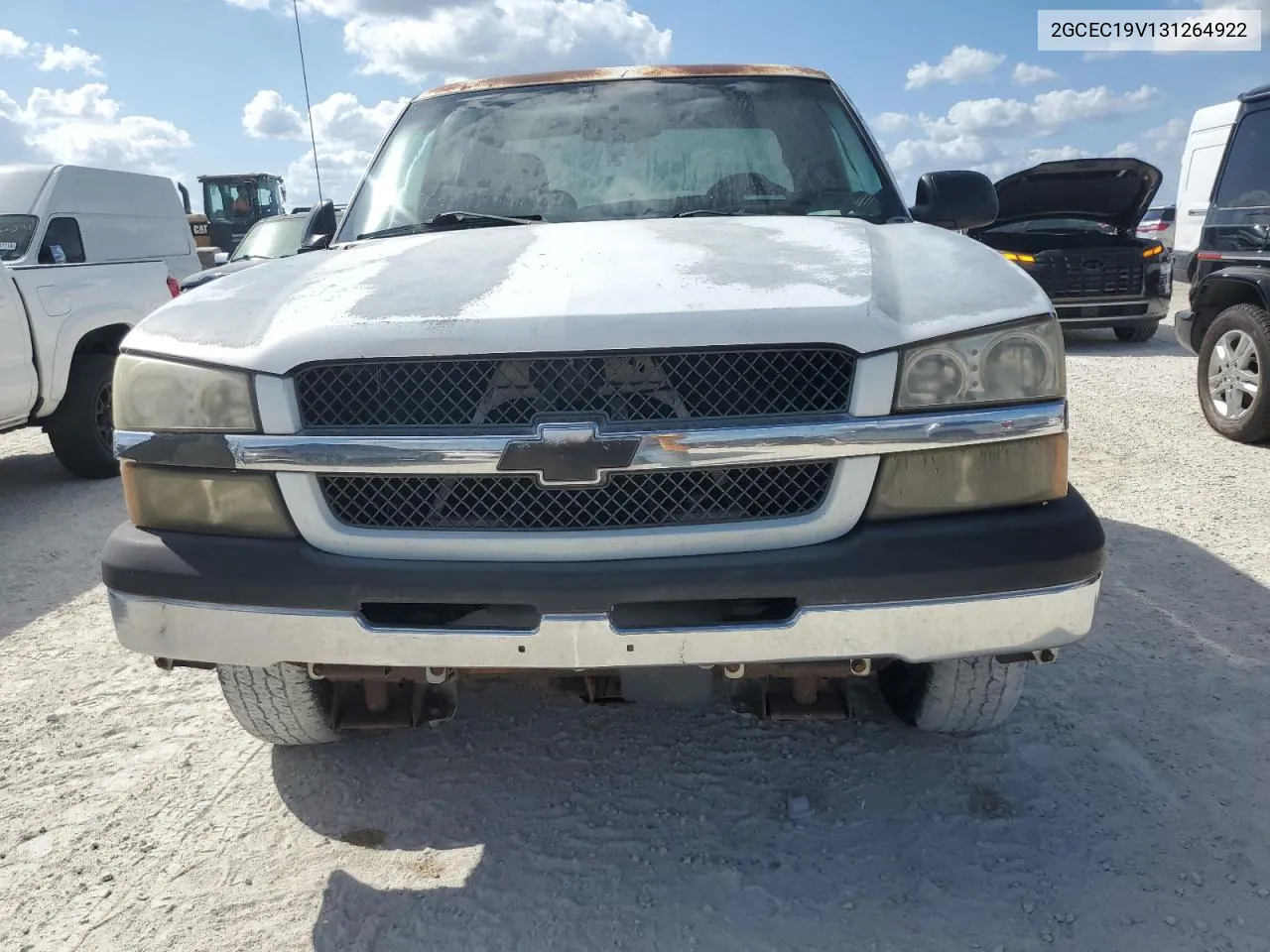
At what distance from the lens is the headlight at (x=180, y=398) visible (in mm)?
1923

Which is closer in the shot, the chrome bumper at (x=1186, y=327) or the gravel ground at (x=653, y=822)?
the gravel ground at (x=653, y=822)

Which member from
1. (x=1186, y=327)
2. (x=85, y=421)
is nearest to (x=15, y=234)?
(x=85, y=421)

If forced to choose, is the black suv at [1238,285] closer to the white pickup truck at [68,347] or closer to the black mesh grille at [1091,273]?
the black mesh grille at [1091,273]

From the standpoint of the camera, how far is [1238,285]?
5.82 m

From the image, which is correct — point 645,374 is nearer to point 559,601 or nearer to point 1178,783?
Result: point 559,601

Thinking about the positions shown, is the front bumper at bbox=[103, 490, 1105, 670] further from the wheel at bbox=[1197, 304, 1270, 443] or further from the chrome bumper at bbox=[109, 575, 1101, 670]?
the wheel at bbox=[1197, 304, 1270, 443]

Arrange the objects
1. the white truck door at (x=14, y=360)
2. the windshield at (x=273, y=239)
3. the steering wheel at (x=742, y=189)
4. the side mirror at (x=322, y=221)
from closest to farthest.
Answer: the steering wheel at (x=742, y=189) → the side mirror at (x=322, y=221) → the white truck door at (x=14, y=360) → the windshield at (x=273, y=239)

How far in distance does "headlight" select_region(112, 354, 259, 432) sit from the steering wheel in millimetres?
1647

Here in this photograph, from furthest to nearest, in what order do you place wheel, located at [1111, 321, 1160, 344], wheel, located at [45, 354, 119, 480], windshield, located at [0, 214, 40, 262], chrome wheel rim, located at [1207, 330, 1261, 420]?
wheel, located at [1111, 321, 1160, 344], windshield, located at [0, 214, 40, 262], wheel, located at [45, 354, 119, 480], chrome wheel rim, located at [1207, 330, 1261, 420]

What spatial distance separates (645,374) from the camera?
1879mm

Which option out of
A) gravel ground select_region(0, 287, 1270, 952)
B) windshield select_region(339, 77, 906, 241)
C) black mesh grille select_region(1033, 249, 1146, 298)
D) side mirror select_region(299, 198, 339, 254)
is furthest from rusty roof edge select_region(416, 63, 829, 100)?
black mesh grille select_region(1033, 249, 1146, 298)

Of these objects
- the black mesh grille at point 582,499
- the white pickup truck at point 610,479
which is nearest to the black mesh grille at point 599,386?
the white pickup truck at point 610,479

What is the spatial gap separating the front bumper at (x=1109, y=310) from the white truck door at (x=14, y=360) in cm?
908

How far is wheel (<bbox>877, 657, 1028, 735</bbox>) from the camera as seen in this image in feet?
7.51
